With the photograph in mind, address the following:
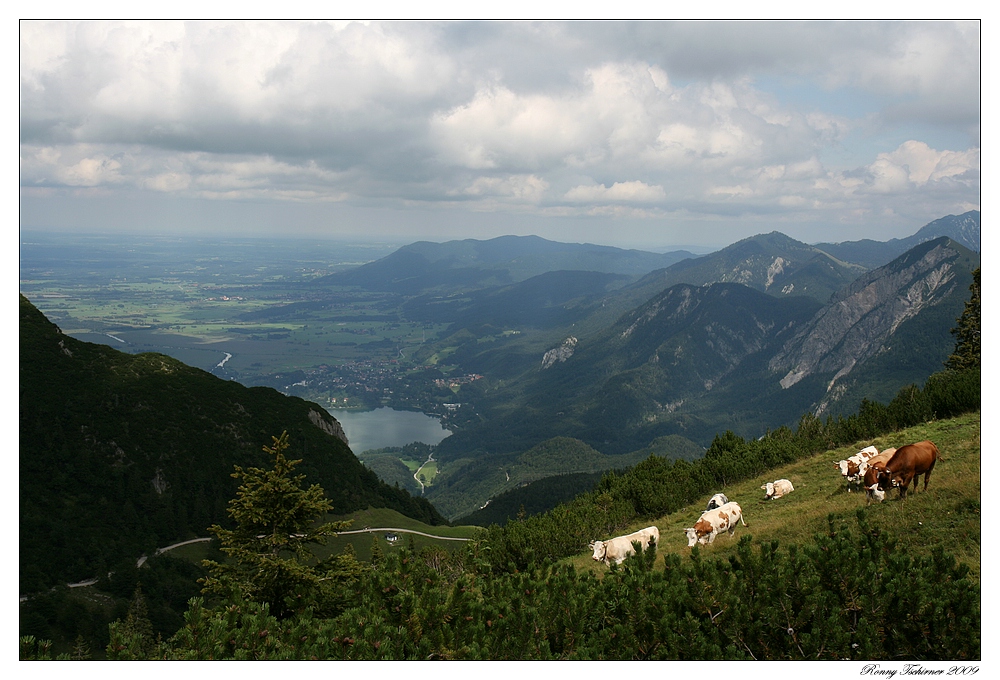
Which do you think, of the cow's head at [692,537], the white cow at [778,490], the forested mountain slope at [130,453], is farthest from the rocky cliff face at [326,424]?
the cow's head at [692,537]

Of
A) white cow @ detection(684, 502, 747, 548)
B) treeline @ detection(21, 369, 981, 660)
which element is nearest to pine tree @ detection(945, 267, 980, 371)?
white cow @ detection(684, 502, 747, 548)

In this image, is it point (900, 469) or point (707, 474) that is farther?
point (707, 474)

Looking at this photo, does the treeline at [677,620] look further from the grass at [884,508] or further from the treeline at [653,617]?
the grass at [884,508]

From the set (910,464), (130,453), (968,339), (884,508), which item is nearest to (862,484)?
(910,464)

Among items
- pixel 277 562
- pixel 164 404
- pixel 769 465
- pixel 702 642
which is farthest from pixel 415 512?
pixel 702 642

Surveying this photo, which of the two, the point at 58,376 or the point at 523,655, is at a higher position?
the point at 523,655

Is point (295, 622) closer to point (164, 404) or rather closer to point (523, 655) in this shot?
point (523, 655)

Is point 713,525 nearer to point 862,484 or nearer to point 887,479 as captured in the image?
point 887,479
